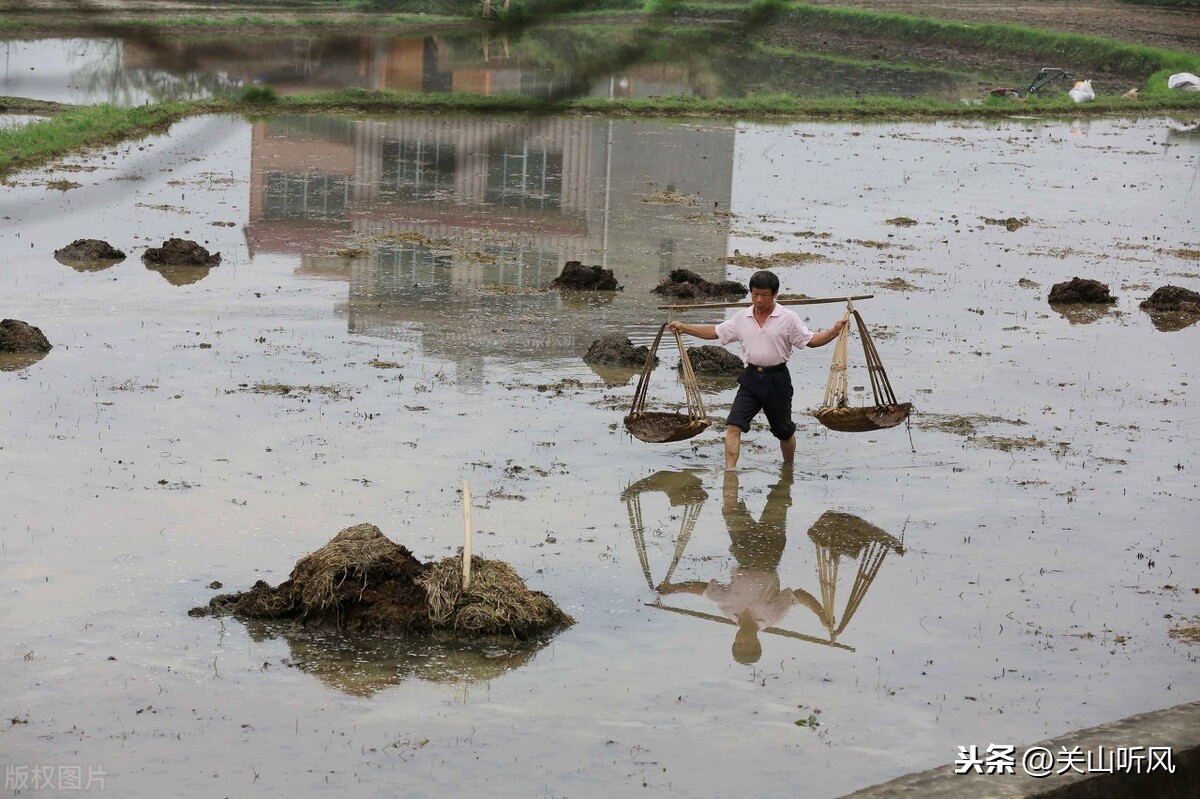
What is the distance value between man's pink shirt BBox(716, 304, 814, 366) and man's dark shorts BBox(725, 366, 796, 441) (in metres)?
0.07

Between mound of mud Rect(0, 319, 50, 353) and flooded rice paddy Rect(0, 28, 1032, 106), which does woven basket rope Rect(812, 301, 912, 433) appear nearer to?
mound of mud Rect(0, 319, 50, 353)

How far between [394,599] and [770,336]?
3.00m

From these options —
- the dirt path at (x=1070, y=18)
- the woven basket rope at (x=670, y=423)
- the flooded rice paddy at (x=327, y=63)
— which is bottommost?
the woven basket rope at (x=670, y=423)

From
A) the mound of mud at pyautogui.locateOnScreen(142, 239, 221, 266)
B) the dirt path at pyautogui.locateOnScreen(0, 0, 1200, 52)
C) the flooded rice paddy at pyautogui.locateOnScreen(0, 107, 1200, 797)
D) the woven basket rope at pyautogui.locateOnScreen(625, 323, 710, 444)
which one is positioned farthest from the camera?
the dirt path at pyautogui.locateOnScreen(0, 0, 1200, 52)

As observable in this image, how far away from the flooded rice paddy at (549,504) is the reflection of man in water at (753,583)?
3 cm

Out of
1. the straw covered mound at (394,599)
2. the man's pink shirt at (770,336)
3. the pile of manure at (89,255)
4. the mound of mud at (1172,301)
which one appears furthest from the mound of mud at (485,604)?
the mound of mud at (1172,301)

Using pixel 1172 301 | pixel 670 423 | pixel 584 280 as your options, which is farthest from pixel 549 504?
pixel 1172 301

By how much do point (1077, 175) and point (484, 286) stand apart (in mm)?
11943

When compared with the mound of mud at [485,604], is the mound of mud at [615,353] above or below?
above

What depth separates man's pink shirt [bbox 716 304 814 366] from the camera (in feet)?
27.6

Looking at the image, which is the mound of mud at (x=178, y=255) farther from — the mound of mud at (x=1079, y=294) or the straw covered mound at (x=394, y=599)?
the straw covered mound at (x=394, y=599)

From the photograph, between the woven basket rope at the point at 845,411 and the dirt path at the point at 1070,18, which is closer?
the woven basket rope at the point at 845,411

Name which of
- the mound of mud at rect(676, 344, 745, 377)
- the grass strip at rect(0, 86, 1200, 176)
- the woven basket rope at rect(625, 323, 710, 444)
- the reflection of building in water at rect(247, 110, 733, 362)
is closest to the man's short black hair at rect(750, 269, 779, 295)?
the woven basket rope at rect(625, 323, 710, 444)

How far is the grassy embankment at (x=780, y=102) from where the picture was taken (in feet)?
6.05
